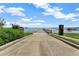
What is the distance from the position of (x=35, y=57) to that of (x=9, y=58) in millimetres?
1511

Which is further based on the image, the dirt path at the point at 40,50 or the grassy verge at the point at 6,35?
the grassy verge at the point at 6,35

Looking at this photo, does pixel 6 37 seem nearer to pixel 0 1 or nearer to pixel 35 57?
pixel 0 1

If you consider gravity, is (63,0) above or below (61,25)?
above

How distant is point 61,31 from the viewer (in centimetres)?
3988

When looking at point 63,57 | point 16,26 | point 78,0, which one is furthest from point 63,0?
point 16,26

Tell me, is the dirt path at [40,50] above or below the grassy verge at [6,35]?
below

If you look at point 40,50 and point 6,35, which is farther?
point 6,35

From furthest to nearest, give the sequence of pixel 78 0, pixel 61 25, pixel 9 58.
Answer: pixel 61 25, pixel 78 0, pixel 9 58

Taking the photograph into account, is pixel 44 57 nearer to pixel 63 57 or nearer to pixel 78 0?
pixel 63 57

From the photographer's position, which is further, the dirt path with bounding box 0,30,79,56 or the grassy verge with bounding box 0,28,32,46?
the grassy verge with bounding box 0,28,32,46

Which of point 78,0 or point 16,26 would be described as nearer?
point 78,0

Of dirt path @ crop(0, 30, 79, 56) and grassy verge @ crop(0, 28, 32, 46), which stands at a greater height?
grassy verge @ crop(0, 28, 32, 46)

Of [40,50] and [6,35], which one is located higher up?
[6,35]

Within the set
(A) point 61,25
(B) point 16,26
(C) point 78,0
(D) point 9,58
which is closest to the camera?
(D) point 9,58
